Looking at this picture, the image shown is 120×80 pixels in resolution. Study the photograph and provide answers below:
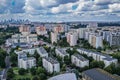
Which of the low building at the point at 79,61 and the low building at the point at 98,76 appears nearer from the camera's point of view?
the low building at the point at 98,76

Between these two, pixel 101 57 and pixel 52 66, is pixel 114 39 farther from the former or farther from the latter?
pixel 52 66

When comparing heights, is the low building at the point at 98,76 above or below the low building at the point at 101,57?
above

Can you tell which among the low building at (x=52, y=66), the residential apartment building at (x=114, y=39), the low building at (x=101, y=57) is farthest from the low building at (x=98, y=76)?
the residential apartment building at (x=114, y=39)

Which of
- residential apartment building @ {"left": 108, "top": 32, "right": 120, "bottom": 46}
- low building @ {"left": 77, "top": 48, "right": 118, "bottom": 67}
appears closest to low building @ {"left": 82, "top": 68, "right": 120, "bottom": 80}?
low building @ {"left": 77, "top": 48, "right": 118, "bottom": 67}

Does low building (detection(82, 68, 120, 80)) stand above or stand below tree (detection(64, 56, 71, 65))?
above

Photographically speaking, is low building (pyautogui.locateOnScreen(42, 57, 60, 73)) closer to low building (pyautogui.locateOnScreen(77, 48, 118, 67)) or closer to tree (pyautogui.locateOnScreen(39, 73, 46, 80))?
tree (pyautogui.locateOnScreen(39, 73, 46, 80))

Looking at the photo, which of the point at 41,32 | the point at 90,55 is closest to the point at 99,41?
the point at 90,55

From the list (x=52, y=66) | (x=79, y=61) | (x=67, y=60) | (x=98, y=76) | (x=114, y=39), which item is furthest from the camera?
(x=114, y=39)

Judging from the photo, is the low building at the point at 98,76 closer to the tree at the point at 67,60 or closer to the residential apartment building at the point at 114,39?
the tree at the point at 67,60

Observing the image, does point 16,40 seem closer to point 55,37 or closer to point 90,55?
point 55,37

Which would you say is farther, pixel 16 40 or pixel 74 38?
pixel 16 40

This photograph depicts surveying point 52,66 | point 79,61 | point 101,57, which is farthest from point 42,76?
point 101,57
